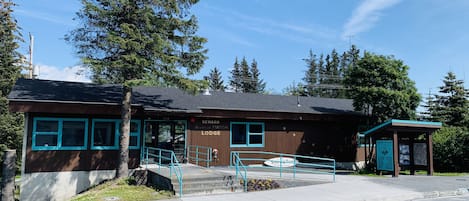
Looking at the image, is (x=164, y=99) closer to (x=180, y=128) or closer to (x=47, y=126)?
(x=180, y=128)

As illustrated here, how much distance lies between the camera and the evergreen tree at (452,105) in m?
31.3

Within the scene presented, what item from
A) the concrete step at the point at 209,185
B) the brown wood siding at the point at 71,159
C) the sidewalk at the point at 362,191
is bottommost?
the sidewalk at the point at 362,191

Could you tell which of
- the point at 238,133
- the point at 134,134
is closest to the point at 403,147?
the point at 238,133

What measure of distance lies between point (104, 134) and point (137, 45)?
5009 millimetres

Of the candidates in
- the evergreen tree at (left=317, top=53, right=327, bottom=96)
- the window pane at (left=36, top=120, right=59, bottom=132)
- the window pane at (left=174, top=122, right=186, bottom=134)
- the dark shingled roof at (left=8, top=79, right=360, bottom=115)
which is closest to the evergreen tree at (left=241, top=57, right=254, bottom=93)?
the evergreen tree at (left=317, top=53, right=327, bottom=96)

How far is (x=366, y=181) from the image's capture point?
45.8ft

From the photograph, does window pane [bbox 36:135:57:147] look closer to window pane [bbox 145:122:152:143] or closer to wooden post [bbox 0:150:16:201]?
wooden post [bbox 0:150:16:201]

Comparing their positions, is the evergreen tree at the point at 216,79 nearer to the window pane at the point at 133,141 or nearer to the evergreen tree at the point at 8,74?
the evergreen tree at the point at 8,74

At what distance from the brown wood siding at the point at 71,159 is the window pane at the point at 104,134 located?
0.89 ft

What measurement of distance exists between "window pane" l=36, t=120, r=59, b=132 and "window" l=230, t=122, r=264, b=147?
8127mm

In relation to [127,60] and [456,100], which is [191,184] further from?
[456,100]

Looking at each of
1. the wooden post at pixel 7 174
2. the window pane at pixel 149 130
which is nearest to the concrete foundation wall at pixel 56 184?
the wooden post at pixel 7 174

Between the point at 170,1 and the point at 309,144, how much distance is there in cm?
1167

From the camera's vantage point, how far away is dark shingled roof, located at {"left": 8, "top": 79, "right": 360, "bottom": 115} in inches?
585
